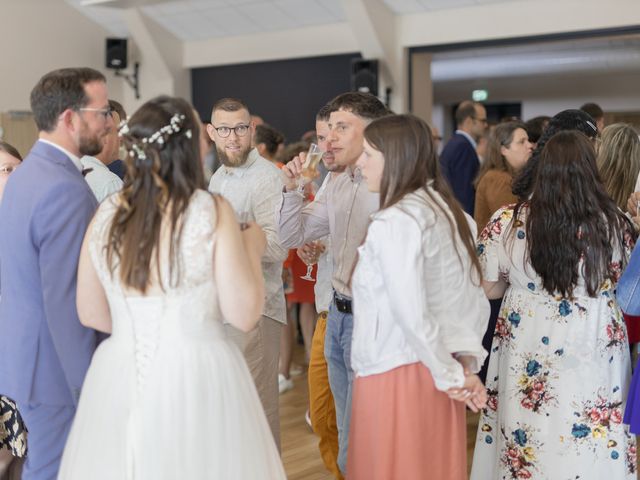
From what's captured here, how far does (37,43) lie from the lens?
31.6 feet

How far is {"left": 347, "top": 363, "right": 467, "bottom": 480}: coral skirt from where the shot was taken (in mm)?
2549

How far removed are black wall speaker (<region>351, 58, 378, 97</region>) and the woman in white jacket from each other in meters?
5.65

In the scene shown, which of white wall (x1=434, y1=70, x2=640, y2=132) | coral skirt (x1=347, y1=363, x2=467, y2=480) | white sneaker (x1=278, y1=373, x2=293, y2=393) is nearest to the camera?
coral skirt (x1=347, y1=363, x2=467, y2=480)

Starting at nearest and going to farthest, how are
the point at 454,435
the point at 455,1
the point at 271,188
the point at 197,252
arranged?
the point at 197,252
the point at 454,435
the point at 271,188
the point at 455,1

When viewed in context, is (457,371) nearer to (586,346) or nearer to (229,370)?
(229,370)

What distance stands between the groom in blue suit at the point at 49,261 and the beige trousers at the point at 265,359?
1.16m

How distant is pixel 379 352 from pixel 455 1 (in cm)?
575

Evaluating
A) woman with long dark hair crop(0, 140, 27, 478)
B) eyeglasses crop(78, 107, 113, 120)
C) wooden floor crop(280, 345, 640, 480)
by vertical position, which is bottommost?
wooden floor crop(280, 345, 640, 480)

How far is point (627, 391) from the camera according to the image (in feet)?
10.6

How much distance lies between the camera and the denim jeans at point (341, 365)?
3221 millimetres

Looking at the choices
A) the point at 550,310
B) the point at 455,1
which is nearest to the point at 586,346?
the point at 550,310

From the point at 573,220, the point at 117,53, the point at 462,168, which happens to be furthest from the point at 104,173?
the point at 117,53

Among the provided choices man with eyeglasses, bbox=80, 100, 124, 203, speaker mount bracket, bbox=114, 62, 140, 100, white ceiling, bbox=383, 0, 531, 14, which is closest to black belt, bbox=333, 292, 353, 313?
man with eyeglasses, bbox=80, 100, 124, 203

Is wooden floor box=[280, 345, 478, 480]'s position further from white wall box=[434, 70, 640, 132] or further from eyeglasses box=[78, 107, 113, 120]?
white wall box=[434, 70, 640, 132]
